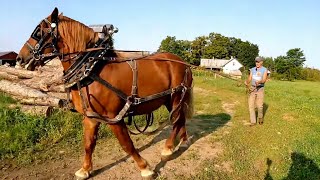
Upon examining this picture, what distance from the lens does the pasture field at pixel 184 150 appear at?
17.0ft

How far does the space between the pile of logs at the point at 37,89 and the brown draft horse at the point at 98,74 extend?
200cm

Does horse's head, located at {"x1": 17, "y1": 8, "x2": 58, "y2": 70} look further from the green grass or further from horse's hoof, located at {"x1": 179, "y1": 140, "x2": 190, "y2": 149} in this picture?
horse's hoof, located at {"x1": 179, "y1": 140, "x2": 190, "y2": 149}

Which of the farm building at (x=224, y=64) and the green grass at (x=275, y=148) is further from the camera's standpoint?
the farm building at (x=224, y=64)

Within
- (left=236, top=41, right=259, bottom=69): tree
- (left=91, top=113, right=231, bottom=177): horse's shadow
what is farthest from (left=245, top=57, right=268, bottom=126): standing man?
(left=236, top=41, right=259, bottom=69): tree

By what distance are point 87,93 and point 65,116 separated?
136 inches

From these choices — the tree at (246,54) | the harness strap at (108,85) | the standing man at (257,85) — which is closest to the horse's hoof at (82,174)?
the harness strap at (108,85)

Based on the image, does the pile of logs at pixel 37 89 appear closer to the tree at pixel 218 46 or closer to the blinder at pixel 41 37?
the blinder at pixel 41 37

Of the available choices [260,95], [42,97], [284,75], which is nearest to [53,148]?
[42,97]

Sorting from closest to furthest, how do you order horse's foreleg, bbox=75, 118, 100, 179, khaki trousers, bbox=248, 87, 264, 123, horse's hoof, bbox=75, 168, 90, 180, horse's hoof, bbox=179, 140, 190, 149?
horse's foreleg, bbox=75, 118, 100, 179 → horse's hoof, bbox=75, 168, 90, 180 → horse's hoof, bbox=179, 140, 190, 149 → khaki trousers, bbox=248, 87, 264, 123

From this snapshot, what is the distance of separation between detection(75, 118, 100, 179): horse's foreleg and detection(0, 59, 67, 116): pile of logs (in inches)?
73.0

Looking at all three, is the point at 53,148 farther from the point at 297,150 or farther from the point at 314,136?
the point at 314,136

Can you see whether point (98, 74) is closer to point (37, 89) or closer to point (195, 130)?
point (195, 130)

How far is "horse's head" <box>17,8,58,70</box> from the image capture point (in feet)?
13.4

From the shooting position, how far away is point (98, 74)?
4.38m
